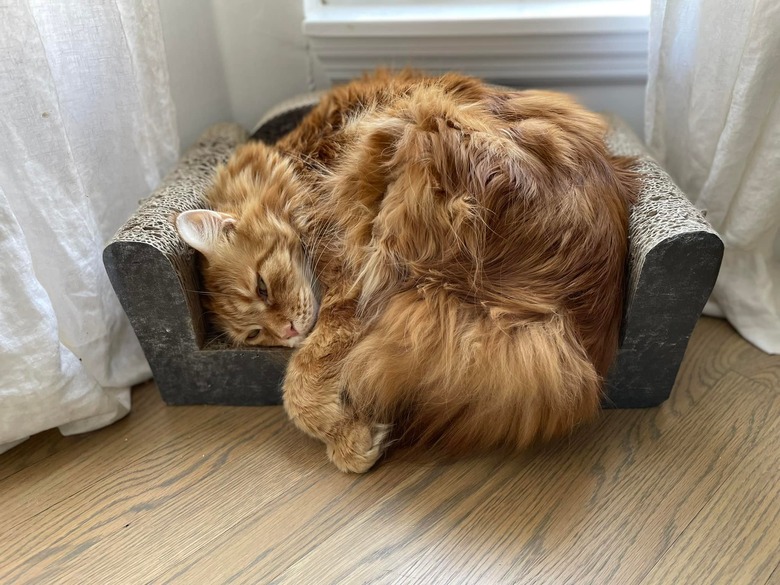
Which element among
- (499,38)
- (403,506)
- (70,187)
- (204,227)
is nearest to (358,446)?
(403,506)

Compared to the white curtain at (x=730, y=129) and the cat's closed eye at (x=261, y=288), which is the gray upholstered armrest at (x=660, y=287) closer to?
the white curtain at (x=730, y=129)

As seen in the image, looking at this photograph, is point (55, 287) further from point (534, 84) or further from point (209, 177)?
point (534, 84)

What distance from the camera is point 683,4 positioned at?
1.45m

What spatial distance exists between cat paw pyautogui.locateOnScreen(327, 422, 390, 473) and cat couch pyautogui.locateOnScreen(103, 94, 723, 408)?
0.23 m

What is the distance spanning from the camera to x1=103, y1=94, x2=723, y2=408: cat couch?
3.73 ft

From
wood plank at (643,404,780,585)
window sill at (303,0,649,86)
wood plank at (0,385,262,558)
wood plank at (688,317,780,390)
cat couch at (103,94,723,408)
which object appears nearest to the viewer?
wood plank at (643,404,780,585)

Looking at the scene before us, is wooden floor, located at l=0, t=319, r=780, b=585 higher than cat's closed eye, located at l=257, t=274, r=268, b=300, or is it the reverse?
cat's closed eye, located at l=257, t=274, r=268, b=300

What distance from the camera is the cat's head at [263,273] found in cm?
129

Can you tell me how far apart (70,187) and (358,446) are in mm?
776

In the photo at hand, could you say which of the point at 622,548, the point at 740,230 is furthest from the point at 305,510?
the point at 740,230

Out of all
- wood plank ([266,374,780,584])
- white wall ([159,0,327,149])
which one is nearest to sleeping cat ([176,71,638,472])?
wood plank ([266,374,780,584])

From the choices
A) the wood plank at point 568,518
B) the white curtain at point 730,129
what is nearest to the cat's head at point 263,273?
the wood plank at point 568,518

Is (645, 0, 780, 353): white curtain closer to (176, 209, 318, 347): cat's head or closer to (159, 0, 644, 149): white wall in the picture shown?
(159, 0, 644, 149): white wall

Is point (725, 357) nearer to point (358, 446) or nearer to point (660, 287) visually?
point (660, 287)
